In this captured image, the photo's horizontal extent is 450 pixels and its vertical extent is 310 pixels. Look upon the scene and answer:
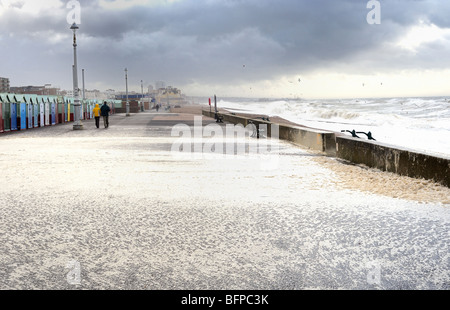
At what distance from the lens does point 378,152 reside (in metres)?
11.5

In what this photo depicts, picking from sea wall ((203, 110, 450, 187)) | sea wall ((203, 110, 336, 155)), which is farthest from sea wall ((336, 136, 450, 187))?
sea wall ((203, 110, 336, 155))

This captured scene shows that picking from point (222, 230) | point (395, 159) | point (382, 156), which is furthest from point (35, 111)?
point (222, 230)

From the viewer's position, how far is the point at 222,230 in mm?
6008

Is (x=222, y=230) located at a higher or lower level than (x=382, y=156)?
lower

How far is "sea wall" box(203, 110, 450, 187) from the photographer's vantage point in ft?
30.0

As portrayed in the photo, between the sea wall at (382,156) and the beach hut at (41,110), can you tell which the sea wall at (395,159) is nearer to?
the sea wall at (382,156)

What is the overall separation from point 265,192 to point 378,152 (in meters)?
4.04

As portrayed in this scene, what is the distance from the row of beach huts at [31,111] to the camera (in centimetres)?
2868

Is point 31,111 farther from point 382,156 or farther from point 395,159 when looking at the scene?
point 395,159

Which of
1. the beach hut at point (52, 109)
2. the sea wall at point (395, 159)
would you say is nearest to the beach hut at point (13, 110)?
the beach hut at point (52, 109)

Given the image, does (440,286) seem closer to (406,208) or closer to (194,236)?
(194,236)

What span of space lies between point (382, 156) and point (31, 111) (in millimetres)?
27694

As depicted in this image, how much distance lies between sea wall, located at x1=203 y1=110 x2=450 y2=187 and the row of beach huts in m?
18.9
